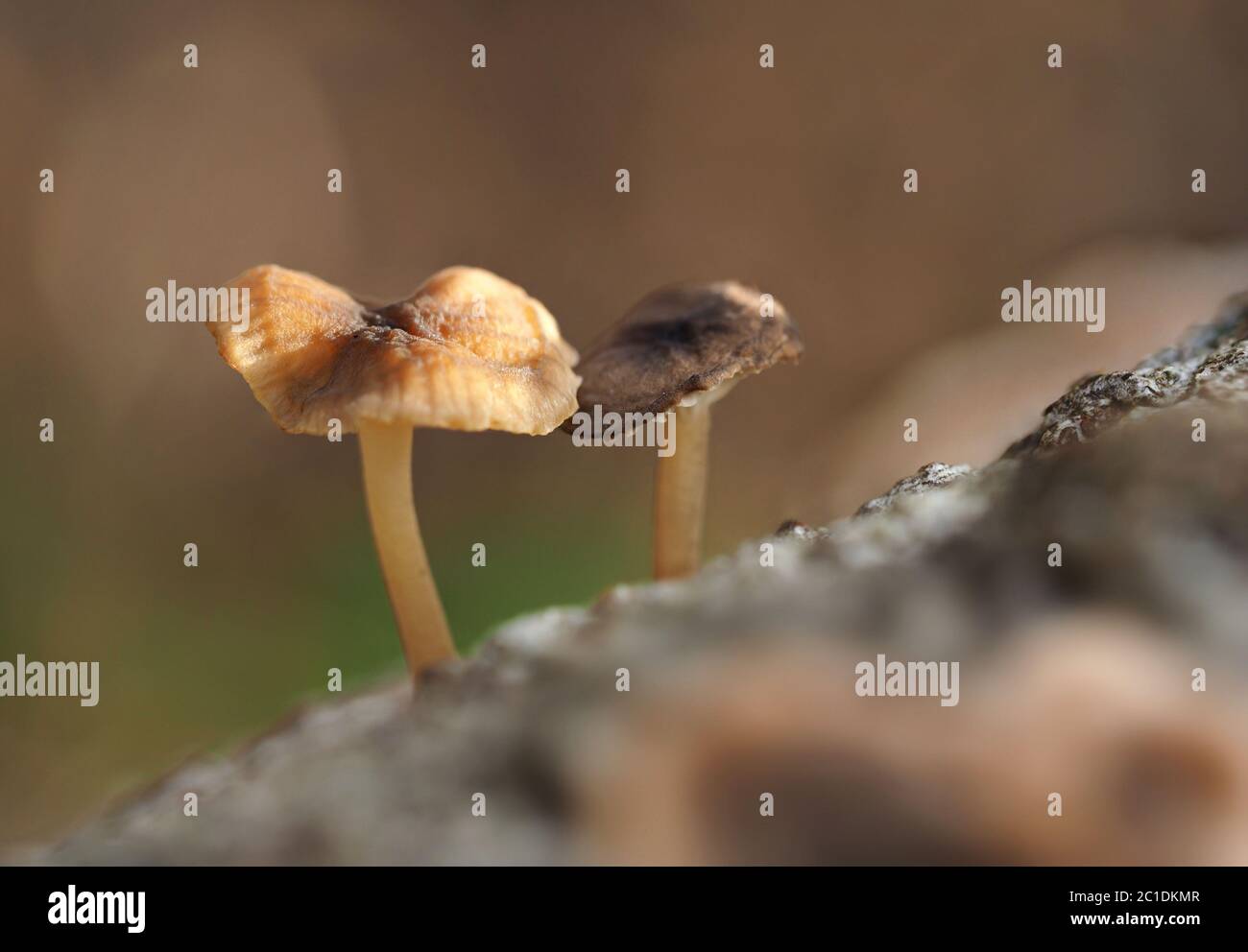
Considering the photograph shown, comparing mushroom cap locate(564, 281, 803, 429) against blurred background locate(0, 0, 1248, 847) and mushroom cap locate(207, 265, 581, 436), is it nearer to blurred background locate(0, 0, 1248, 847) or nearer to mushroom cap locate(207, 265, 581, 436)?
mushroom cap locate(207, 265, 581, 436)

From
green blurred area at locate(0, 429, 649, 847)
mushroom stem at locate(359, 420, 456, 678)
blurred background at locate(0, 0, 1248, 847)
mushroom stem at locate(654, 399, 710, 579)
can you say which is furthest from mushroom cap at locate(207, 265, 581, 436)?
blurred background at locate(0, 0, 1248, 847)

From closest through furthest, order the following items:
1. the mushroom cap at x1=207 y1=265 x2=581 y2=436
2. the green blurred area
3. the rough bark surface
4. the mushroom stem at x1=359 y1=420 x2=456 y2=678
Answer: the rough bark surface, the mushroom cap at x1=207 y1=265 x2=581 y2=436, the mushroom stem at x1=359 y1=420 x2=456 y2=678, the green blurred area

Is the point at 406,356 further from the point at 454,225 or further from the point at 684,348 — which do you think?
the point at 454,225

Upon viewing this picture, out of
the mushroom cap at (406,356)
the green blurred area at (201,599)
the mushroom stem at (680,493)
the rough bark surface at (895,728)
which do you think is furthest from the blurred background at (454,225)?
the rough bark surface at (895,728)

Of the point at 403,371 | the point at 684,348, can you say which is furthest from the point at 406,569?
the point at 684,348

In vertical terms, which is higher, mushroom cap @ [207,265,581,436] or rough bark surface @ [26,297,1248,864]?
mushroom cap @ [207,265,581,436]
